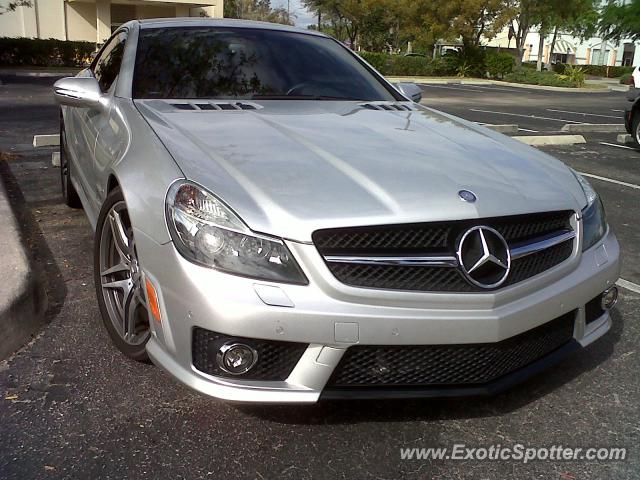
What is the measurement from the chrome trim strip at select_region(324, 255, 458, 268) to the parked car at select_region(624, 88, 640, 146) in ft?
29.2

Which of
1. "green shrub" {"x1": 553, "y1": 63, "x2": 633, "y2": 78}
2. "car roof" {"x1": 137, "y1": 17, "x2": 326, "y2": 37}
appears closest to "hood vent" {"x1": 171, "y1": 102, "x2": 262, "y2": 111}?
"car roof" {"x1": 137, "y1": 17, "x2": 326, "y2": 37}

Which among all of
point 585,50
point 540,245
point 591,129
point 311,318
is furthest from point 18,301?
point 585,50

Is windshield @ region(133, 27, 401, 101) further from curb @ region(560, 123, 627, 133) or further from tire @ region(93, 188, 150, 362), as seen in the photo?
curb @ region(560, 123, 627, 133)

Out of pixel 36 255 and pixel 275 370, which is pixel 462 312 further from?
pixel 36 255

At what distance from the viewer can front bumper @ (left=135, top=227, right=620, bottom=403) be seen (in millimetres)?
2121

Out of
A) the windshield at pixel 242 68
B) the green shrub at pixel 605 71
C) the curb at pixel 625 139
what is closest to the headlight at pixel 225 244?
the windshield at pixel 242 68

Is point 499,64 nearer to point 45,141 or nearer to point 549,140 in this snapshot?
point 549,140

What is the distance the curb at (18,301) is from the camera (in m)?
3.00

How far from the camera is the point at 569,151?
31.7ft

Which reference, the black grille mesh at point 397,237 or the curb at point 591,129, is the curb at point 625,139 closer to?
the curb at point 591,129

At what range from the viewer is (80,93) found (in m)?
3.54

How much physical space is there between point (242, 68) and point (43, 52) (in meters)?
27.6

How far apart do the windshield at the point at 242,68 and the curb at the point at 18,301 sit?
1.10 metres

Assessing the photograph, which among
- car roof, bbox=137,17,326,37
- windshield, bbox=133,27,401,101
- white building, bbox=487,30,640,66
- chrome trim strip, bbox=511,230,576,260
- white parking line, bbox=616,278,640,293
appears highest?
white building, bbox=487,30,640,66
